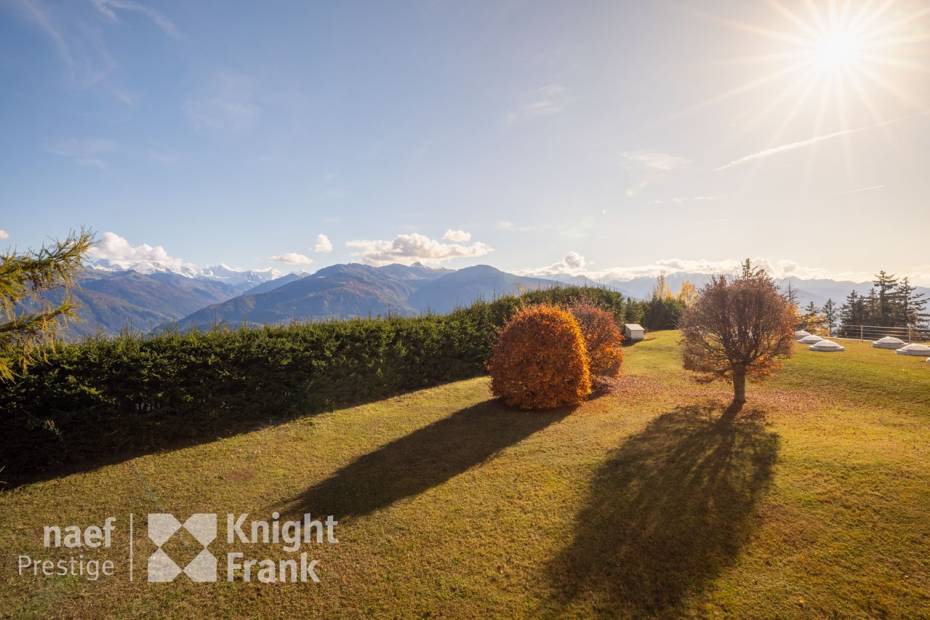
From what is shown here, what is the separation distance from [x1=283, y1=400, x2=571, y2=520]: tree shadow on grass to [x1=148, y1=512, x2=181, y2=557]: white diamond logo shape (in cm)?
220

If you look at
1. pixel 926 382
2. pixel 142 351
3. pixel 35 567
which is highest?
pixel 142 351

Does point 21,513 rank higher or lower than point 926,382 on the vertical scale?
lower

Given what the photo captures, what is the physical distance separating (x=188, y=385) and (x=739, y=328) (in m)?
19.9

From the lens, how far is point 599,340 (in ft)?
62.8

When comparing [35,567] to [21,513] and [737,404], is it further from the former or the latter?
[737,404]

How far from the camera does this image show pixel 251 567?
22.8 feet

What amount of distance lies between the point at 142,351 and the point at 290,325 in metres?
5.00

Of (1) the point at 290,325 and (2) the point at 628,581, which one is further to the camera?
(1) the point at 290,325

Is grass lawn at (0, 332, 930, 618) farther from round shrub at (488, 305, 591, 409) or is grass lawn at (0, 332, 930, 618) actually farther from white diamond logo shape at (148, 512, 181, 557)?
round shrub at (488, 305, 591, 409)

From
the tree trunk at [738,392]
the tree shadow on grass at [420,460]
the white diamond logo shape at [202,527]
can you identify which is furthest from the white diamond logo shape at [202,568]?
the tree trunk at [738,392]

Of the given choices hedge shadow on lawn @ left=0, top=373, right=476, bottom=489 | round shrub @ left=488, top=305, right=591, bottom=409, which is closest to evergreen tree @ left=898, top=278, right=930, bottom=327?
round shrub @ left=488, top=305, right=591, bottom=409

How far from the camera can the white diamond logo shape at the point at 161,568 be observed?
6.76m

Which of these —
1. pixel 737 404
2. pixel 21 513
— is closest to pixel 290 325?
pixel 21 513

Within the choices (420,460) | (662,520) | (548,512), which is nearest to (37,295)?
(420,460)
